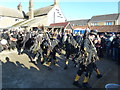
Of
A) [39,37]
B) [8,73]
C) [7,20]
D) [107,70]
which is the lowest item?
[107,70]

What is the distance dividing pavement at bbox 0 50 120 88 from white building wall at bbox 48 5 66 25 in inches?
971

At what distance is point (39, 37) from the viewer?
6.91m

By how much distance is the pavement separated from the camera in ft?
15.5

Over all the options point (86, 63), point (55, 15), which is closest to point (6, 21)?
point (55, 15)

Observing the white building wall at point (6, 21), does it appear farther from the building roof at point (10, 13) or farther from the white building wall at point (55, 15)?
the white building wall at point (55, 15)

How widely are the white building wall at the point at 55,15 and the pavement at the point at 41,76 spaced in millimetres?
24667

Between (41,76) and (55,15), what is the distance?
28.5 meters

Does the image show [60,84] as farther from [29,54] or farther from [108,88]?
[29,54]

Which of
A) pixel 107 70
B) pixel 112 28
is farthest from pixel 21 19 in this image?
pixel 107 70

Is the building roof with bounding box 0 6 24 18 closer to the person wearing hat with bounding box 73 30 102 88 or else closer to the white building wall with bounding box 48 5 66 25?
the white building wall with bounding box 48 5 66 25

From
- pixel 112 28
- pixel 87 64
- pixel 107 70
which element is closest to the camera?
pixel 87 64

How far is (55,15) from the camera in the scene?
106 ft

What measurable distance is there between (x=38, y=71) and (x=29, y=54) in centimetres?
268

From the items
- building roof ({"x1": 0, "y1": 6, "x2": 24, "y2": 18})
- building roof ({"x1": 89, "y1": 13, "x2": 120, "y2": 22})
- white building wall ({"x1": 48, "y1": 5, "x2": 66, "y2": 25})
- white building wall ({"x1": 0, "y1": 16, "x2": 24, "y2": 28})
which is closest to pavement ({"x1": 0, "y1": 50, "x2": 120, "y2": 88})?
white building wall ({"x1": 48, "y1": 5, "x2": 66, "y2": 25})
